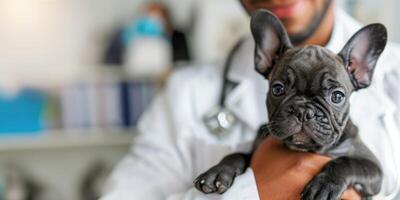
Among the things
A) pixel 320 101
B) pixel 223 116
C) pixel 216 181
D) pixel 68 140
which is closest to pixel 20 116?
pixel 68 140

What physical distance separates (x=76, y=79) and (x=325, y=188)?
1.35 metres

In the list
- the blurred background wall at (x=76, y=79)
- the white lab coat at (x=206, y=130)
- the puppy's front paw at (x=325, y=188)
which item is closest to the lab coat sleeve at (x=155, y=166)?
the white lab coat at (x=206, y=130)

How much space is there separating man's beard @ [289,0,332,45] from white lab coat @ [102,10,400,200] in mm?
22

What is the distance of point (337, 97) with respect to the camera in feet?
1.66

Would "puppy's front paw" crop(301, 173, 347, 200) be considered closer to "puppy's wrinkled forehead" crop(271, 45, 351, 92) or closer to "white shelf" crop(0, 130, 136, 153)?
"puppy's wrinkled forehead" crop(271, 45, 351, 92)

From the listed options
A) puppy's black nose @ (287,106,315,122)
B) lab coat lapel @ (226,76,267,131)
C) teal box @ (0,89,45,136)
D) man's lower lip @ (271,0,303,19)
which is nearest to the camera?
puppy's black nose @ (287,106,315,122)

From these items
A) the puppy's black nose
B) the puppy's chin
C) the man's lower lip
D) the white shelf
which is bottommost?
the white shelf

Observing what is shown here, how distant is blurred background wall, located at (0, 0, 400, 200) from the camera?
170cm

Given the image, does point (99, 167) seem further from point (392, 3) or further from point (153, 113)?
point (392, 3)

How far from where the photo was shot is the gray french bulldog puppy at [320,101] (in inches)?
19.8

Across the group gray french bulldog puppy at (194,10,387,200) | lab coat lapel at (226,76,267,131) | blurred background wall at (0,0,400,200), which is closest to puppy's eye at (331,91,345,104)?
gray french bulldog puppy at (194,10,387,200)

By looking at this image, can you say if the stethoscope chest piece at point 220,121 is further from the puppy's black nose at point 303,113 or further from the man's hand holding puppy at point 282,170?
the puppy's black nose at point 303,113

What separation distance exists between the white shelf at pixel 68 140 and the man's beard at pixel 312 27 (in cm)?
118

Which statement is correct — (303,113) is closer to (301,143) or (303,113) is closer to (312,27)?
(301,143)
